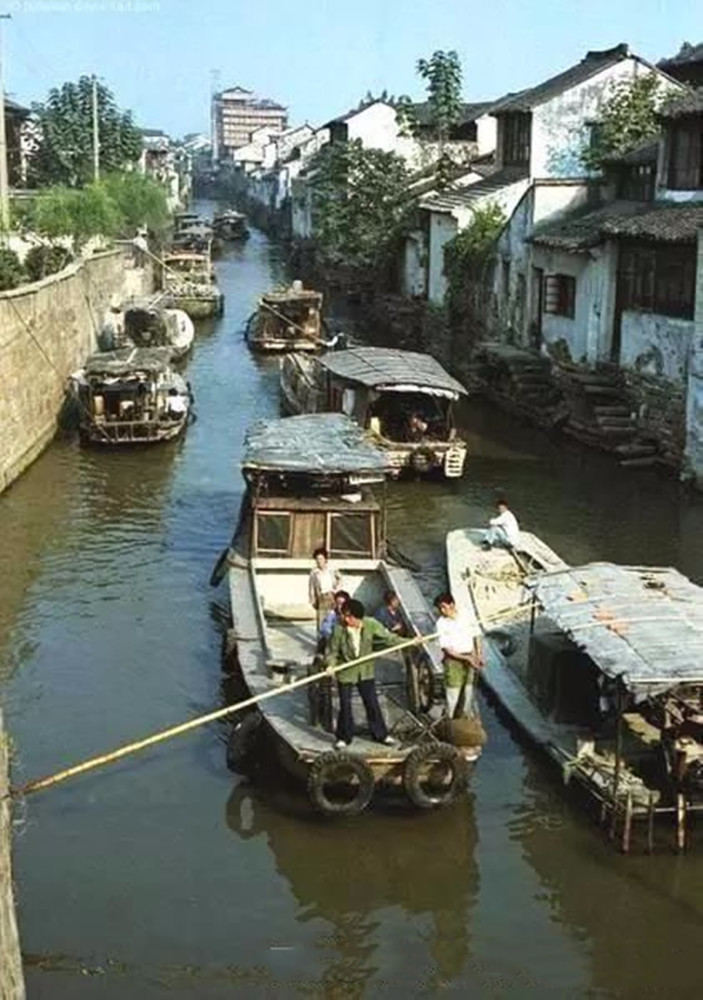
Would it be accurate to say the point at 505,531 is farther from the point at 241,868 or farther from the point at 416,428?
the point at 241,868

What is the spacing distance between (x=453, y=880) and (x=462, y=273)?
30954mm

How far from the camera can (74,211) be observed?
4741cm

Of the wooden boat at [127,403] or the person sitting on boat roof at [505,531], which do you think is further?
the wooden boat at [127,403]

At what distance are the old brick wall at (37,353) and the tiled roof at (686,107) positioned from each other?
1517cm

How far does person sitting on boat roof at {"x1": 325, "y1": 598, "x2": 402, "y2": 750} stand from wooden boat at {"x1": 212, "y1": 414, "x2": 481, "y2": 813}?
172mm

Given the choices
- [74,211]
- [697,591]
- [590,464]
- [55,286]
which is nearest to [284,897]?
[697,591]

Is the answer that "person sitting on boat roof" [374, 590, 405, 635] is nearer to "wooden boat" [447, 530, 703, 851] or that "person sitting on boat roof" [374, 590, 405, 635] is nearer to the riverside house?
"wooden boat" [447, 530, 703, 851]

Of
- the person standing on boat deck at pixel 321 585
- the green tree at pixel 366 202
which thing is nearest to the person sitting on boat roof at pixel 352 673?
the person standing on boat deck at pixel 321 585

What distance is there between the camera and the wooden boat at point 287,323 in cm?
4441

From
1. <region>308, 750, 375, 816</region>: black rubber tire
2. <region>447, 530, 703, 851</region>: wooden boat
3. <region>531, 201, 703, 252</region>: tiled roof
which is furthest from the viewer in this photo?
<region>531, 201, 703, 252</region>: tiled roof

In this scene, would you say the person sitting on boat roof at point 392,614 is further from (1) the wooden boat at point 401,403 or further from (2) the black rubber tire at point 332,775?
(1) the wooden boat at point 401,403

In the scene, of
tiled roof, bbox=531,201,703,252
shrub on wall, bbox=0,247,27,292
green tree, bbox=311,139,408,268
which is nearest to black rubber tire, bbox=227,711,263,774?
tiled roof, bbox=531,201,703,252

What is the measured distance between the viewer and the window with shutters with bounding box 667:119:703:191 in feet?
101

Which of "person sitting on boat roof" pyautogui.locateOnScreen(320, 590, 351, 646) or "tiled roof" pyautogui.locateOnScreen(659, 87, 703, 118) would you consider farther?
"tiled roof" pyautogui.locateOnScreen(659, 87, 703, 118)
